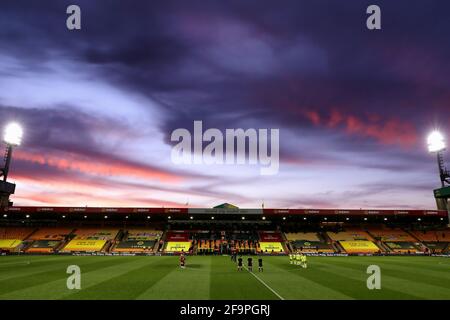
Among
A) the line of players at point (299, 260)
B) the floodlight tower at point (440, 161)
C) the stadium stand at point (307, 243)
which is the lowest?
the stadium stand at point (307, 243)

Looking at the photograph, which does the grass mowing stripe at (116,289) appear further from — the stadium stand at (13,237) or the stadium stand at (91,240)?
A: the stadium stand at (13,237)

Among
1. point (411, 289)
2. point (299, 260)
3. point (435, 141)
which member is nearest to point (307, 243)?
point (299, 260)

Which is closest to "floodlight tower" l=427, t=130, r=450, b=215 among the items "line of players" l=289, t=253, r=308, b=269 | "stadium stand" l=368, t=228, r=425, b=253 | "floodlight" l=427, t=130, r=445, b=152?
"floodlight" l=427, t=130, r=445, b=152

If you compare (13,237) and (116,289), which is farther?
(13,237)

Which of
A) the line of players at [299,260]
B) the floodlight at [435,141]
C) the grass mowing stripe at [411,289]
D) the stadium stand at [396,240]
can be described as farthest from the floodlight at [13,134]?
the floodlight at [435,141]

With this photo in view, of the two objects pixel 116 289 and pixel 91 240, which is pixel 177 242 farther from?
pixel 116 289

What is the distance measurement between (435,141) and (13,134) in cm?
8862

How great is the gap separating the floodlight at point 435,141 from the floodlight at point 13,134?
8654cm

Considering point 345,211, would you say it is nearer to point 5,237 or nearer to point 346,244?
point 346,244

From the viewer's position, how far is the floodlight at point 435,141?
61781 mm

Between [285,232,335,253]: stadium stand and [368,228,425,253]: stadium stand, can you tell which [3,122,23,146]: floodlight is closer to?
[285,232,335,253]: stadium stand

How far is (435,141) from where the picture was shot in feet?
205
